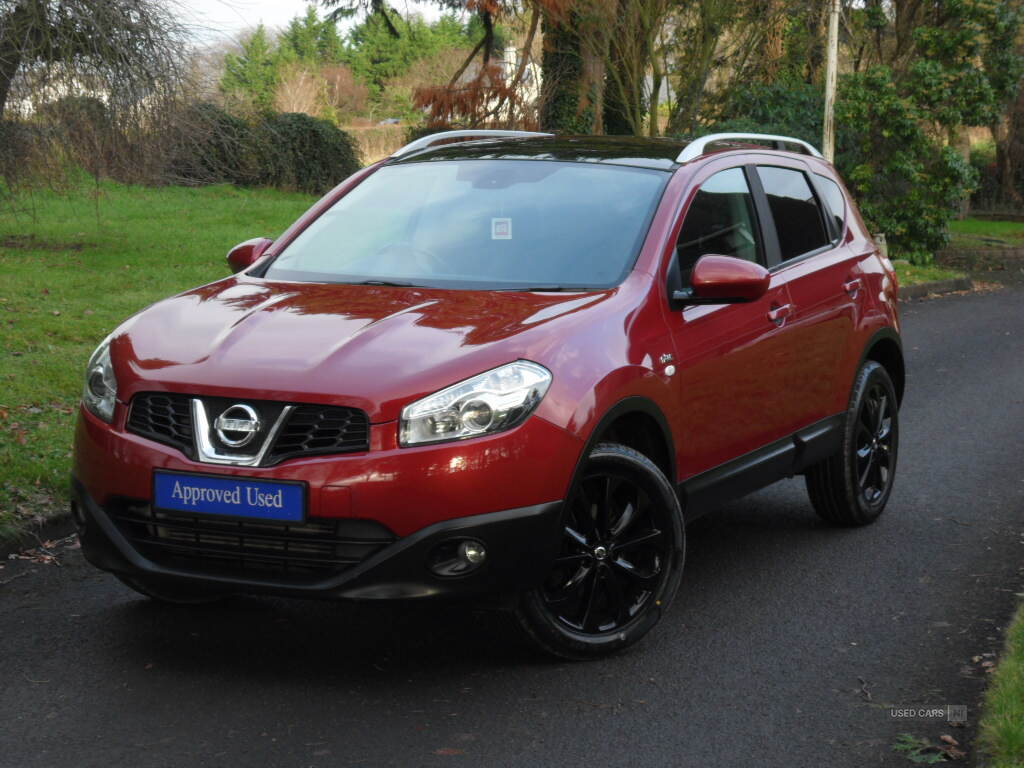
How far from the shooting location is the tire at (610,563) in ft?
15.3

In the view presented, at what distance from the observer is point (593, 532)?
4.75m

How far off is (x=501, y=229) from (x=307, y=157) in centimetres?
2794

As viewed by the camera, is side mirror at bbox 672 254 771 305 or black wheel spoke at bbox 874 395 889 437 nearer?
side mirror at bbox 672 254 771 305

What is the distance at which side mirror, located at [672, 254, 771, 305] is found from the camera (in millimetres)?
5094

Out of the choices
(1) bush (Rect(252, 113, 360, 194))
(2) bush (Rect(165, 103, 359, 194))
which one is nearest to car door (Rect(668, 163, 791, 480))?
(2) bush (Rect(165, 103, 359, 194))

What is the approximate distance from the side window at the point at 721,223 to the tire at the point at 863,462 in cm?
113

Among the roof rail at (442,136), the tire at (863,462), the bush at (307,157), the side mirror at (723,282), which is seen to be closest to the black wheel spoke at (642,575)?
the side mirror at (723,282)

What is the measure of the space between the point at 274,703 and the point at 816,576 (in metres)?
2.60

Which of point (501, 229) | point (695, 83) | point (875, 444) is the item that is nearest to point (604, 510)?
point (501, 229)

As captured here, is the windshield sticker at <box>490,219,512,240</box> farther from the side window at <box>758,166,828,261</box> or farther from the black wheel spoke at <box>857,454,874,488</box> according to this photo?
the black wheel spoke at <box>857,454,874,488</box>

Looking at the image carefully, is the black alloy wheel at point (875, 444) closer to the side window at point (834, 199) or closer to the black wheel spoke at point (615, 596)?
the side window at point (834, 199)

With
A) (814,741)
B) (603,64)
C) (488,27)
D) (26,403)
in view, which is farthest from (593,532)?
(488,27)

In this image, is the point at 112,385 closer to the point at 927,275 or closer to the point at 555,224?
the point at 555,224

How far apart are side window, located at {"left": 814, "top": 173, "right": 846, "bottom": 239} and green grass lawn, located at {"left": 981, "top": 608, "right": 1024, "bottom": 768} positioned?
265 cm
